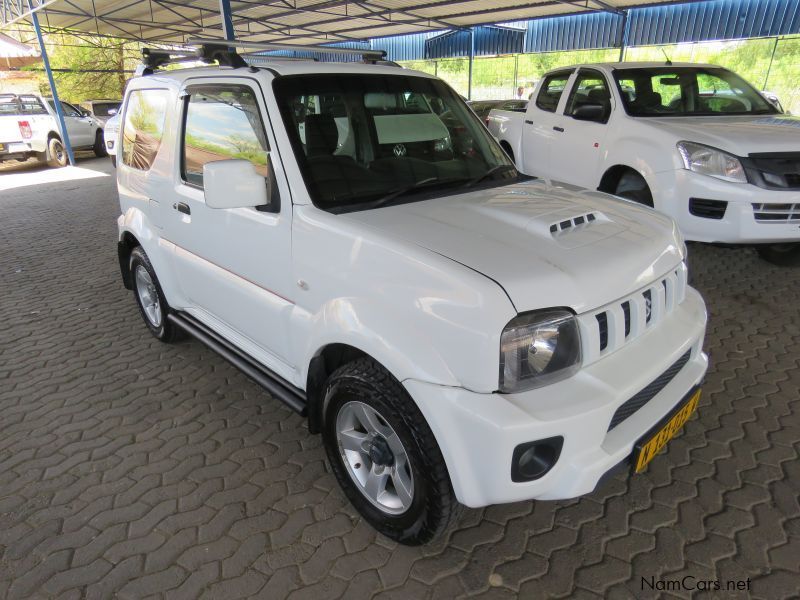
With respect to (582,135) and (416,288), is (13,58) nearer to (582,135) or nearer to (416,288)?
(582,135)

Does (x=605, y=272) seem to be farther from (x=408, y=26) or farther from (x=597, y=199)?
(x=408, y=26)

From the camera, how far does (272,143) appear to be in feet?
7.77

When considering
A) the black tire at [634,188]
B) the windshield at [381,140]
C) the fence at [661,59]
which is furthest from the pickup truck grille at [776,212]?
the fence at [661,59]

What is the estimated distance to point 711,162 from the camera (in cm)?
437

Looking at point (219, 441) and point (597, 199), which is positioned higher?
point (597, 199)

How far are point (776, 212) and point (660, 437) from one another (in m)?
3.31

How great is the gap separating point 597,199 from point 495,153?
27.2 inches

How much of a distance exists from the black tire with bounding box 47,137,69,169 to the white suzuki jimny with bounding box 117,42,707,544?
13.8 meters

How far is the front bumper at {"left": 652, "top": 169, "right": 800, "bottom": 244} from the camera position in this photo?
Answer: 4.22 metres

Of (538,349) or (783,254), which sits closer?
(538,349)

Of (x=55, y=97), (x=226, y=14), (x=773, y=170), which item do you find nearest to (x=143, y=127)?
(x=773, y=170)

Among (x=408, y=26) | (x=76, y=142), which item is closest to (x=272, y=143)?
(x=76, y=142)

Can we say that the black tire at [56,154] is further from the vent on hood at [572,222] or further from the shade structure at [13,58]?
the shade structure at [13,58]

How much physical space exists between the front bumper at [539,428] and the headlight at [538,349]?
4 cm
